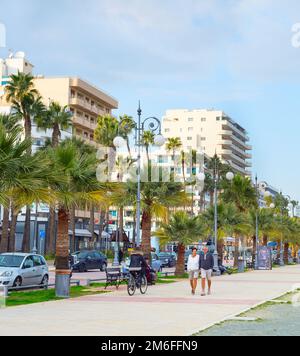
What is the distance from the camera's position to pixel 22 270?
25.0 m

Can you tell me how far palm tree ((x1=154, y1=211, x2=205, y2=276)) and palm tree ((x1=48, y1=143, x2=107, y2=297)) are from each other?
1499 cm

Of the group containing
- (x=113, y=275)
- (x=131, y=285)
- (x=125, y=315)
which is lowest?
(x=125, y=315)

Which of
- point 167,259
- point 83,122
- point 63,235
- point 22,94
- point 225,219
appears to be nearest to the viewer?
point 63,235

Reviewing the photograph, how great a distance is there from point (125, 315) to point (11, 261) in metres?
10.6

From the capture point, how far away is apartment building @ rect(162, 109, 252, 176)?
170m

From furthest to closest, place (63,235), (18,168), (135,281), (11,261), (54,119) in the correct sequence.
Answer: (54,119) < (11,261) < (63,235) < (135,281) < (18,168)

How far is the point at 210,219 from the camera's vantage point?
168ft

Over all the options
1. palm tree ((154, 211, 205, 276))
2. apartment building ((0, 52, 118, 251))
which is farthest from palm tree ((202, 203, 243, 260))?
apartment building ((0, 52, 118, 251))

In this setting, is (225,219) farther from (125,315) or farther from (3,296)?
(125,315)

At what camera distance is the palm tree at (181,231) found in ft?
126

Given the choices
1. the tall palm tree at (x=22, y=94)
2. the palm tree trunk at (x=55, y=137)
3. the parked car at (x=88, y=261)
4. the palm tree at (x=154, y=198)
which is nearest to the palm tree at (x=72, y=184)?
the palm tree at (x=154, y=198)

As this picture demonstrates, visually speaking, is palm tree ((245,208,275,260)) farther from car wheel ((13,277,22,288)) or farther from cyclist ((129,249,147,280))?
car wheel ((13,277,22,288))

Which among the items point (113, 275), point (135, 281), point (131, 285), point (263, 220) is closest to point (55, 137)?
point (263, 220)

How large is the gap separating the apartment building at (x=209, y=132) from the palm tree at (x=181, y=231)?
126 m
